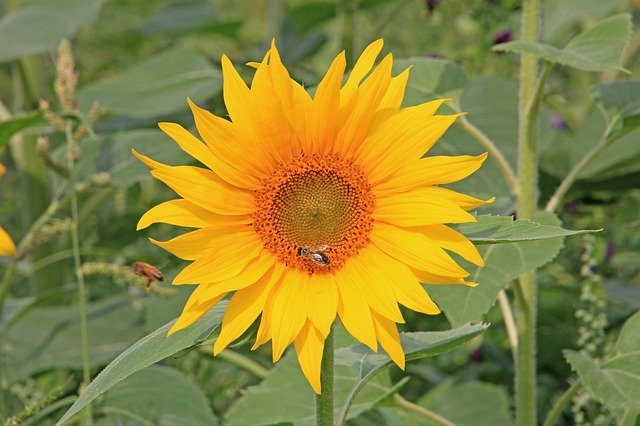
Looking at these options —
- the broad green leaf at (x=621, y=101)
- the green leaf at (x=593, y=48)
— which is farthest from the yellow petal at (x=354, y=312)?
the broad green leaf at (x=621, y=101)

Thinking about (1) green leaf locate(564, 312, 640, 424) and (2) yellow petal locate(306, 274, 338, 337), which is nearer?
(2) yellow petal locate(306, 274, 338, 337)

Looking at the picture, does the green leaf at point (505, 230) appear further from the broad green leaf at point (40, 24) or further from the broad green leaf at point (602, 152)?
the broad green leaf at point (40, 24)

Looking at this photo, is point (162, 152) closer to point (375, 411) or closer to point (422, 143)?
point (375, 411)

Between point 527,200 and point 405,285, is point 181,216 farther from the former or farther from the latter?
point 527,200

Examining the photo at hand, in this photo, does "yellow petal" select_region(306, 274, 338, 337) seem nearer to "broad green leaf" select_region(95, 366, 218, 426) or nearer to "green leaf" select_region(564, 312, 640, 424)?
"green leaf" select_region(564, 312, 640, 424)

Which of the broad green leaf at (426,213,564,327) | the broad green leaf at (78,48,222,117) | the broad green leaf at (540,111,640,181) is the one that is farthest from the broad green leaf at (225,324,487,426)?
the broad green leaf at (78,48,222,117)

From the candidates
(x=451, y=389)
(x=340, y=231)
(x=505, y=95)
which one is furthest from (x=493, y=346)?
(x=340, y=231)

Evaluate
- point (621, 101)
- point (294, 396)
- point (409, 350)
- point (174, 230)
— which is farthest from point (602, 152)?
point (174, 230)
